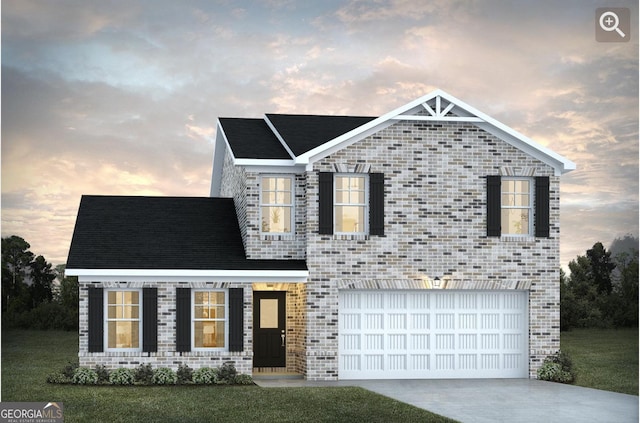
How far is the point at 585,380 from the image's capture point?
2362cm

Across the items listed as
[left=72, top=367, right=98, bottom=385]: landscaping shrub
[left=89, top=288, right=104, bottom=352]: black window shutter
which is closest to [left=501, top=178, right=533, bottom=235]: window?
[left=89, top=288, right=104, bottom=352]: black window shutter

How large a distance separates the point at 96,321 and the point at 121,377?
1431mm

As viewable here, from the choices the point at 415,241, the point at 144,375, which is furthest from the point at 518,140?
the point at 144,375

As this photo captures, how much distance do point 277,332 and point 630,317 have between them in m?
22.9

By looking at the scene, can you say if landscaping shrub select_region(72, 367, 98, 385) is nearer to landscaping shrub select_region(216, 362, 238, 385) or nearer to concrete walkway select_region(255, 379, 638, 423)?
landscaping shrub select_region(216, 362, 238, 385)

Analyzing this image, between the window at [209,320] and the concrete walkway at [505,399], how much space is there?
1441 mm

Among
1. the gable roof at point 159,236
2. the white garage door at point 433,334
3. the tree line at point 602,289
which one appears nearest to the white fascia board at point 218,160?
the gable roof at point 159,236

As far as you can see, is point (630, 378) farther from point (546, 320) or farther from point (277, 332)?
point (277, 332)

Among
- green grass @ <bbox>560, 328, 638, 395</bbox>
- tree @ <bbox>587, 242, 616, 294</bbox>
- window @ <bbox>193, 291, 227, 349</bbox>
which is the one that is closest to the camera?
window @ <bbox>193, 291, 227, 349</bbox>

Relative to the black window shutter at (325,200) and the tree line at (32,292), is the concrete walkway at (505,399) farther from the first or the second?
the tree line at (32,292)

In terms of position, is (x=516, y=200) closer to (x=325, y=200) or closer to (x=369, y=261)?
(x=369, y=261)

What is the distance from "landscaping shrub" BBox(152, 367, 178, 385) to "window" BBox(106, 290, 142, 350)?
2.65ft

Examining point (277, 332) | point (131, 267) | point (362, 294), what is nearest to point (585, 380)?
point (362, 294)

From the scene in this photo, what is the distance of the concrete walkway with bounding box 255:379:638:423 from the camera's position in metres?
16.4
